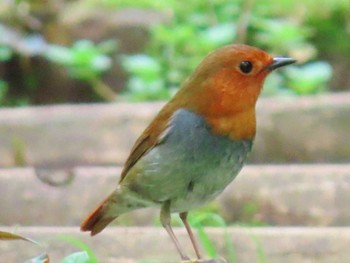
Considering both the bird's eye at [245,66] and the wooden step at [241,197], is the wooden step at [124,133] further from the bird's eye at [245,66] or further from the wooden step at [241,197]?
the bird's eye at [245,66]

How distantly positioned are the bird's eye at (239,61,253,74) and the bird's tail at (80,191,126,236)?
22.3 inches

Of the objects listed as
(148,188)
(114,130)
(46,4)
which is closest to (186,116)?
(148,188)

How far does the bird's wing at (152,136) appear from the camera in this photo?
3205mm

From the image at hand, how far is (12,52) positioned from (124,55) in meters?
0.85

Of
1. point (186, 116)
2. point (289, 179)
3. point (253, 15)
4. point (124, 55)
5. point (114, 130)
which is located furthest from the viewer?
point (124, 55)

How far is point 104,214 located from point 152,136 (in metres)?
0.29

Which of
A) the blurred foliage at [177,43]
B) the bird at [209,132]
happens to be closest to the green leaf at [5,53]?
the blurred foliage at [177,43]

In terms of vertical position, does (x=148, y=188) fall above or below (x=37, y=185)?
above

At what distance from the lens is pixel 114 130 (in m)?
5.35

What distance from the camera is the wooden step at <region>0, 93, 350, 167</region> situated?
202 inches

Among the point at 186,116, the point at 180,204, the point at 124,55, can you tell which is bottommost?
the point at 124,55

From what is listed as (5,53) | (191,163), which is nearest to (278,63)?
(191,163)

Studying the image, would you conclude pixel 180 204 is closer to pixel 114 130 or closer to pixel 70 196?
pixel 70 196

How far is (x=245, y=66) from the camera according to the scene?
309cm
